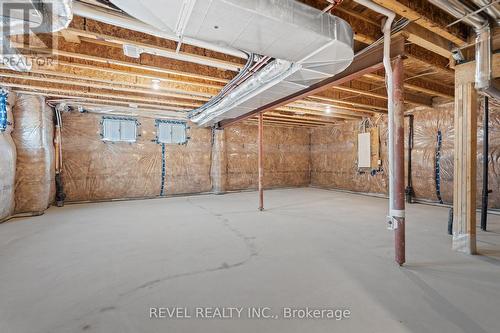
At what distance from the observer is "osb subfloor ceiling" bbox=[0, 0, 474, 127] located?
2076mm

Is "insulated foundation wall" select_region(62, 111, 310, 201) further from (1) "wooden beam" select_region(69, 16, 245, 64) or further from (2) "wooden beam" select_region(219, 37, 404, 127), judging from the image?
(2) "wooden beam" select_region(219, 37, 404, 127)

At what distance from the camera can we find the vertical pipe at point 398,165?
6.73 feet

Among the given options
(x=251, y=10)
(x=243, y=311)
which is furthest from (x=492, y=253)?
(x=251, y=10)

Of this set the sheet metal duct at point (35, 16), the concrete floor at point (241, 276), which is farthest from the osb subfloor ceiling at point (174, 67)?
the concrete floor at point (241, 276)

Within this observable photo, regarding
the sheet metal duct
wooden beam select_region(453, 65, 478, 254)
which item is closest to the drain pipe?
wooden beam select_region(453, 65, 478, 254)

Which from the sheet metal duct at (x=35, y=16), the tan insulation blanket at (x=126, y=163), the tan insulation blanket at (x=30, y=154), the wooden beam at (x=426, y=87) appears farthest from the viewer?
the tan insulation blanket at (x=126, y=163)

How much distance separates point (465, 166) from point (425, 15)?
150 centimetres

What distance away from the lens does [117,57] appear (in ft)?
8.87

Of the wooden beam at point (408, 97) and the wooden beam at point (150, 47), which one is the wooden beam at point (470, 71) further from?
the wooden beam at point (150, 47)

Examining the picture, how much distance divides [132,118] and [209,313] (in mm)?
5551

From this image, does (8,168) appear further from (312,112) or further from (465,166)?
(465,166)

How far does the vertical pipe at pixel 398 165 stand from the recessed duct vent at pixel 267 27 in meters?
0.52

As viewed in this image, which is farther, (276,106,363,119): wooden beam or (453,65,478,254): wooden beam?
A: (276,106,363,119): wooden beam

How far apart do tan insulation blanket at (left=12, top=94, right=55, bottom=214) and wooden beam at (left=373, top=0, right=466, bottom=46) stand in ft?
17.0
